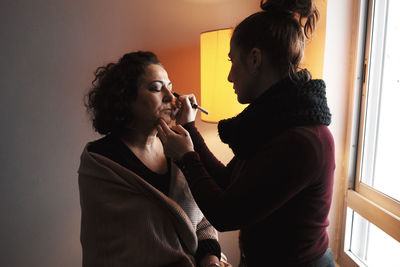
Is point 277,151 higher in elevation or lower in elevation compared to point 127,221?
higher

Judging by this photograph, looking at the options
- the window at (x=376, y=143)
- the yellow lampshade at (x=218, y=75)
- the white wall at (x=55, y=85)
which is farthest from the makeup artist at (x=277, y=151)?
the white wall at (x=55, y=85)

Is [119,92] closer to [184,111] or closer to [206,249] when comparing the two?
[184,111]

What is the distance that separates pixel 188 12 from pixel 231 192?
1103mm

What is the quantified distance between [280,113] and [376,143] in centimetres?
85

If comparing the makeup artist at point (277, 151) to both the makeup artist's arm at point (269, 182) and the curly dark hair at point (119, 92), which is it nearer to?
the makeup artist's arm at point (269, 182)

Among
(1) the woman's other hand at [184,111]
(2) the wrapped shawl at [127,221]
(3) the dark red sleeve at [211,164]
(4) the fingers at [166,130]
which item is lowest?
(2) the wrapped shawl at [127,221]

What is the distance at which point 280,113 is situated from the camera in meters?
0.67

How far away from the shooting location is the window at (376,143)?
1.13m

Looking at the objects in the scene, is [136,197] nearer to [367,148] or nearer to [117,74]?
[117,74]

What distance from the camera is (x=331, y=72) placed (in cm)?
129

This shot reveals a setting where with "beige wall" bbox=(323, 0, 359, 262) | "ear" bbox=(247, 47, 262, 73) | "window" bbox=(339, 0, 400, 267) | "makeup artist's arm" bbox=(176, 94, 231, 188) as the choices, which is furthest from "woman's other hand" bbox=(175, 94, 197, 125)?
"window" bbox=(339, 0, 400, 267)

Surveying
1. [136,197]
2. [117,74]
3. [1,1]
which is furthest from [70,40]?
[136,197]

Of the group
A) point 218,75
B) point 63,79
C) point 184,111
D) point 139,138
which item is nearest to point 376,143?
point 218,75

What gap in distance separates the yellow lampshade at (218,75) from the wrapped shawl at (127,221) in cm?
44
